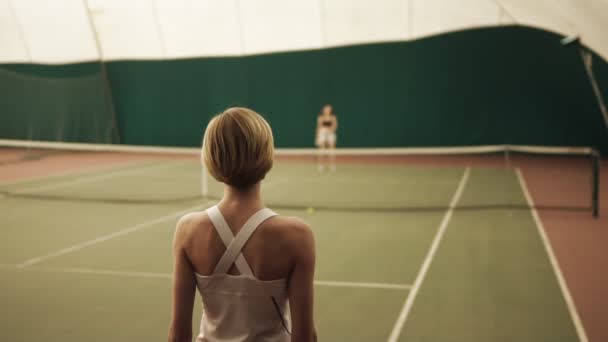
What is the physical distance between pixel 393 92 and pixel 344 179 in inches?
255

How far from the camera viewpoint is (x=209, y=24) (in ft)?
61.7

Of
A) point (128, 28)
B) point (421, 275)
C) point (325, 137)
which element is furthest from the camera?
point (128, 28)

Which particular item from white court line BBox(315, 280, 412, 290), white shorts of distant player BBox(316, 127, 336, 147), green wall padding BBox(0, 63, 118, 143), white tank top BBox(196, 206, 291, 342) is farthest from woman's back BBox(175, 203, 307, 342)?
green wall padding BBox(0, 63, 118, 143)

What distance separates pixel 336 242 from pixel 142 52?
590 inches

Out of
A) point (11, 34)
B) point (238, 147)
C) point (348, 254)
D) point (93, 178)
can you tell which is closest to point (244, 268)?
point (238, 147)

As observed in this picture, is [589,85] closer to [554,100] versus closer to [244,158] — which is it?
[554,100]

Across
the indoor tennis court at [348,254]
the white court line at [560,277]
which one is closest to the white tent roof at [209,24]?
the indoor tennis court at [348,254]

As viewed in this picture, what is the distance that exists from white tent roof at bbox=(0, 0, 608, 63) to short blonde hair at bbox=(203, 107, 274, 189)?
15334 mm

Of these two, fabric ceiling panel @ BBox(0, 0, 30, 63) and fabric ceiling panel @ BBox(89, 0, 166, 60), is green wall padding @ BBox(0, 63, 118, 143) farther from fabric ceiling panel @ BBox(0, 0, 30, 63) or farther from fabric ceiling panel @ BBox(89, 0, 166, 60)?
fabric ceiling panel @ BBox(89, 0, 166, 60)

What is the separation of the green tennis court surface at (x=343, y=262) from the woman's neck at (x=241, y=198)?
3117 mm

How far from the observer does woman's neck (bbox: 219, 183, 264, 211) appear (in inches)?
68.3

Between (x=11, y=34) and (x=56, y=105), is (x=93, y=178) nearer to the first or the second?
(x=56, y=105)

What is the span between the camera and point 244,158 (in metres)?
1.65

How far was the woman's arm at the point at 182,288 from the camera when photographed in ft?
5.87
